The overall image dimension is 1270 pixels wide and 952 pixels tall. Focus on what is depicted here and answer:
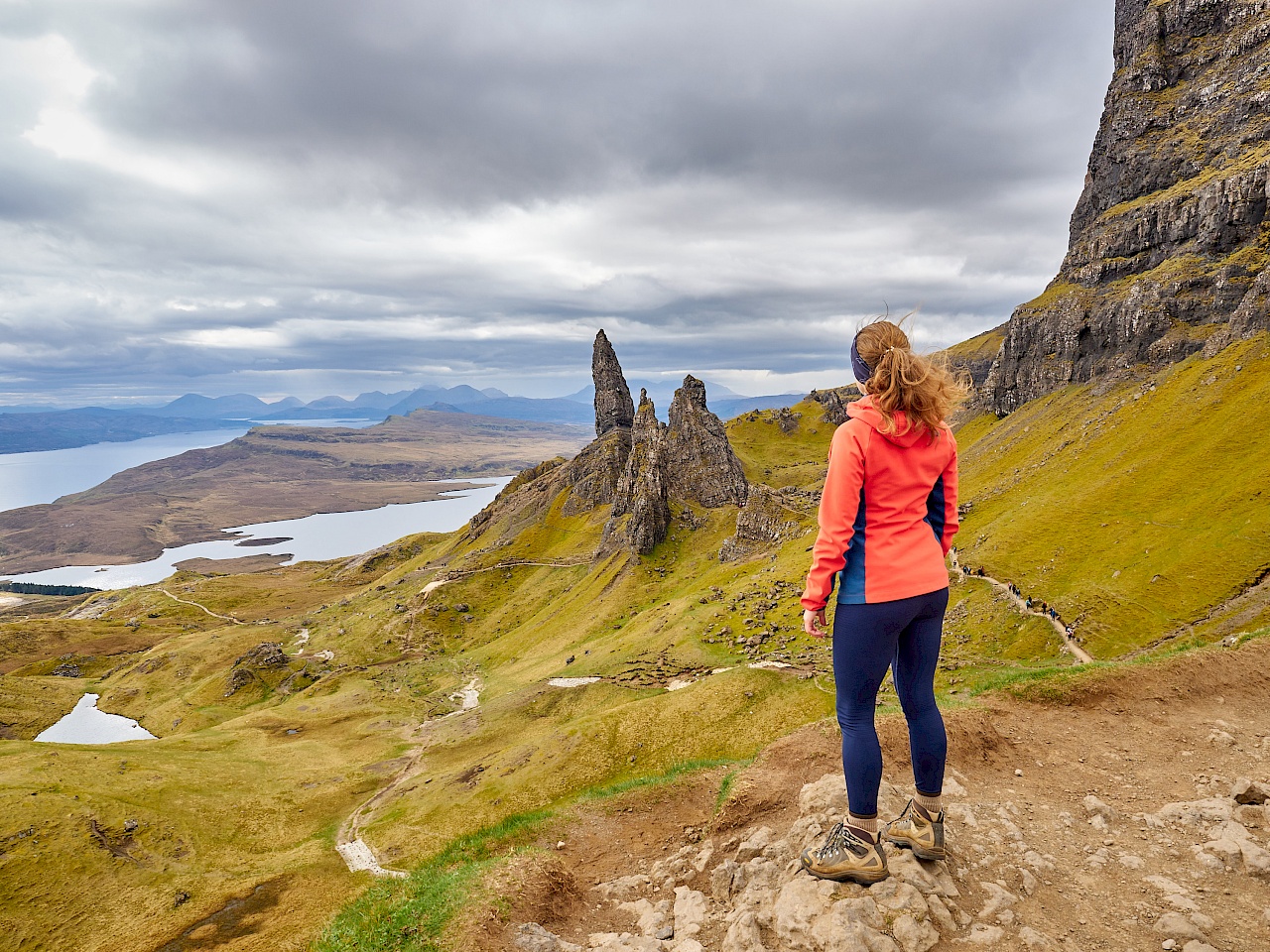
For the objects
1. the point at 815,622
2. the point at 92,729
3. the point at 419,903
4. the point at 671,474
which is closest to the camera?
the point at 815,622

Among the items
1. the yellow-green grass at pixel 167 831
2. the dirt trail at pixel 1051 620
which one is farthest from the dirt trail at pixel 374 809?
the dirt trail at pixel 1051 620

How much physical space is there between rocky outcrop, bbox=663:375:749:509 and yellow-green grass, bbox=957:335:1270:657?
51.7 m

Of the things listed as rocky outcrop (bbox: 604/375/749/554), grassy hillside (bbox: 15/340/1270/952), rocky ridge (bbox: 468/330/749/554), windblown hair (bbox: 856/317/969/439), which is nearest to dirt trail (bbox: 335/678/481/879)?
grassy hillside (bbox: 15/340/1270/952)

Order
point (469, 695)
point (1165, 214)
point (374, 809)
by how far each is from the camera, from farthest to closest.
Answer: point (1165, 214), point (469, 695), point (374, 809)

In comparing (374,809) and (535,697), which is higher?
(535,697)

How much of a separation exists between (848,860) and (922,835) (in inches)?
49.7

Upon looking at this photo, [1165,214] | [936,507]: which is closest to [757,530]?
[936,507]

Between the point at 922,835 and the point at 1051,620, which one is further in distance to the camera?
the point at 1051,620

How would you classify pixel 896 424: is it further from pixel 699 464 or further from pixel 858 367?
pixel 699 464

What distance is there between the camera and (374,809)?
5200cm

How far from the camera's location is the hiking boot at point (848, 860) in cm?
828

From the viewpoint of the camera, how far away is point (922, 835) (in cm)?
873

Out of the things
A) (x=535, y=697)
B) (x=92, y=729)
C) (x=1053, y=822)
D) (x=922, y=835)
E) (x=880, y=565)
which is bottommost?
(x=92, y=729)

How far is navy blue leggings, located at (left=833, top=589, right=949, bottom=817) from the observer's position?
25.6 ft
